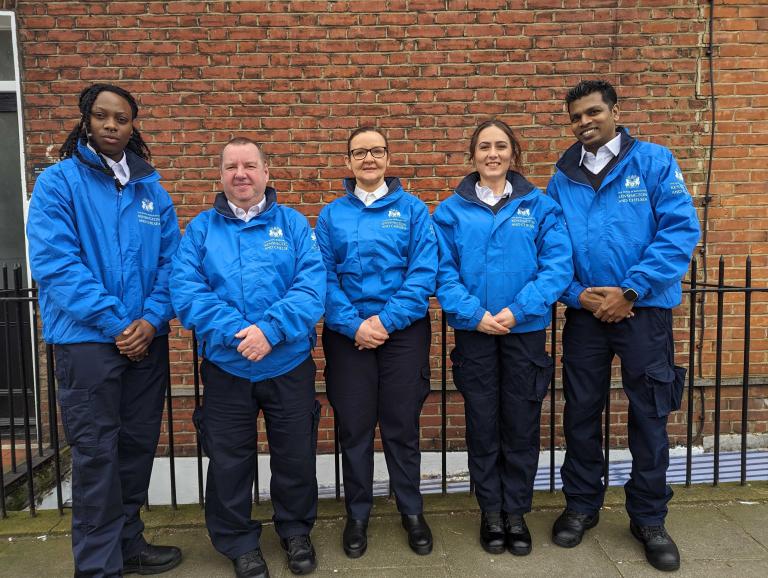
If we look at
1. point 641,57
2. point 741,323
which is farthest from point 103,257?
point 741,323

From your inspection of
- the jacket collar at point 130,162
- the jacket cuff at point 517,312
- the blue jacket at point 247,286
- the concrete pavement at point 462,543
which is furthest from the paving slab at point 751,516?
the jacket collar at point 130,162

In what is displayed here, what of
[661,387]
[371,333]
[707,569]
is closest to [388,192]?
[371,333]

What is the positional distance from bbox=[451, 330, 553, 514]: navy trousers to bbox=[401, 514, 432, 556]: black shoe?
31 centimetres

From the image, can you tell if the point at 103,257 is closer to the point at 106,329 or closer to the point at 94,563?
the point at 106,329

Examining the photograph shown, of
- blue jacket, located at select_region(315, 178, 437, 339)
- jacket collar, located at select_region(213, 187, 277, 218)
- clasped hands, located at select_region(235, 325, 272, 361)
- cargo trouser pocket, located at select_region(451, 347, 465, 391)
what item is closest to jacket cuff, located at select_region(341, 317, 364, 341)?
blue jacket, located at select_region(315, 178, 437, 339)

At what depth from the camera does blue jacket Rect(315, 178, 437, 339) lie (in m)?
2.65

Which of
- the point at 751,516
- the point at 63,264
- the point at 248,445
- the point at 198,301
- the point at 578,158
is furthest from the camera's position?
the point at 751,516

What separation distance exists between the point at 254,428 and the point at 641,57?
4.09 metres

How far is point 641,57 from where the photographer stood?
459 cm

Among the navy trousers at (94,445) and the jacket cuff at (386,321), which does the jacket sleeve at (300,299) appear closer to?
the jacket cuff at (386,321)

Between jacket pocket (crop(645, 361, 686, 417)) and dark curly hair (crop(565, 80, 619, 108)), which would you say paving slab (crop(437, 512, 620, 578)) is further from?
dark curly hair (crop(565, 80, 619, 108))

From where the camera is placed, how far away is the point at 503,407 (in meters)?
2.80

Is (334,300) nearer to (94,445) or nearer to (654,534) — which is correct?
(94,445)

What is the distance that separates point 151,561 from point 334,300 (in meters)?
1.51
